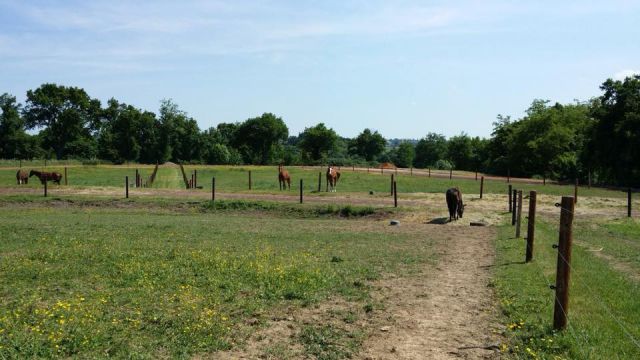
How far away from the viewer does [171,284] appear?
33.9ft

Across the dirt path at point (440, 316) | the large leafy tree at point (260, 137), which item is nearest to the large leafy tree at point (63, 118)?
the large leafy tree at point (260, 137)

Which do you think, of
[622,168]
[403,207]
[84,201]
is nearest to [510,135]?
[622,168]

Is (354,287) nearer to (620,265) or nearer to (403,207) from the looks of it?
(620,265)

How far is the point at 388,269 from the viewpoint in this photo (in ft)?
40.5

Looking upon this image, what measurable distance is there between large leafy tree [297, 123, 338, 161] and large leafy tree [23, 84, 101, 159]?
4517 cm

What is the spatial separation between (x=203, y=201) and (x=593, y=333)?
27.1 m

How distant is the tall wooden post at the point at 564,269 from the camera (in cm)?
748

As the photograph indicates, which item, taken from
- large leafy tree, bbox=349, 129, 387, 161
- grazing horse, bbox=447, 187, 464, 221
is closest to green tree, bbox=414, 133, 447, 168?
large leafy tree, bbox=349, 129, 387, 161

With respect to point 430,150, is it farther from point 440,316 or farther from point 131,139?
point 440,316

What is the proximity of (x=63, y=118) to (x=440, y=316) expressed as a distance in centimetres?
12243

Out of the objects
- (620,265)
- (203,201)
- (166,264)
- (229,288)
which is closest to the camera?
(229,288)

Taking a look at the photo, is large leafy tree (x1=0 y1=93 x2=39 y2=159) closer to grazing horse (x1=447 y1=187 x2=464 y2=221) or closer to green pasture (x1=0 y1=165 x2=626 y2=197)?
green pasture (x1=0 y1=165 x2=626 y2=197)

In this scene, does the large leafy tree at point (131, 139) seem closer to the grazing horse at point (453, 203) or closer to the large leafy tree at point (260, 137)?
the large leafy tree at point (260, 137)

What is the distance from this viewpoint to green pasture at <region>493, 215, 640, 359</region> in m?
6.90
